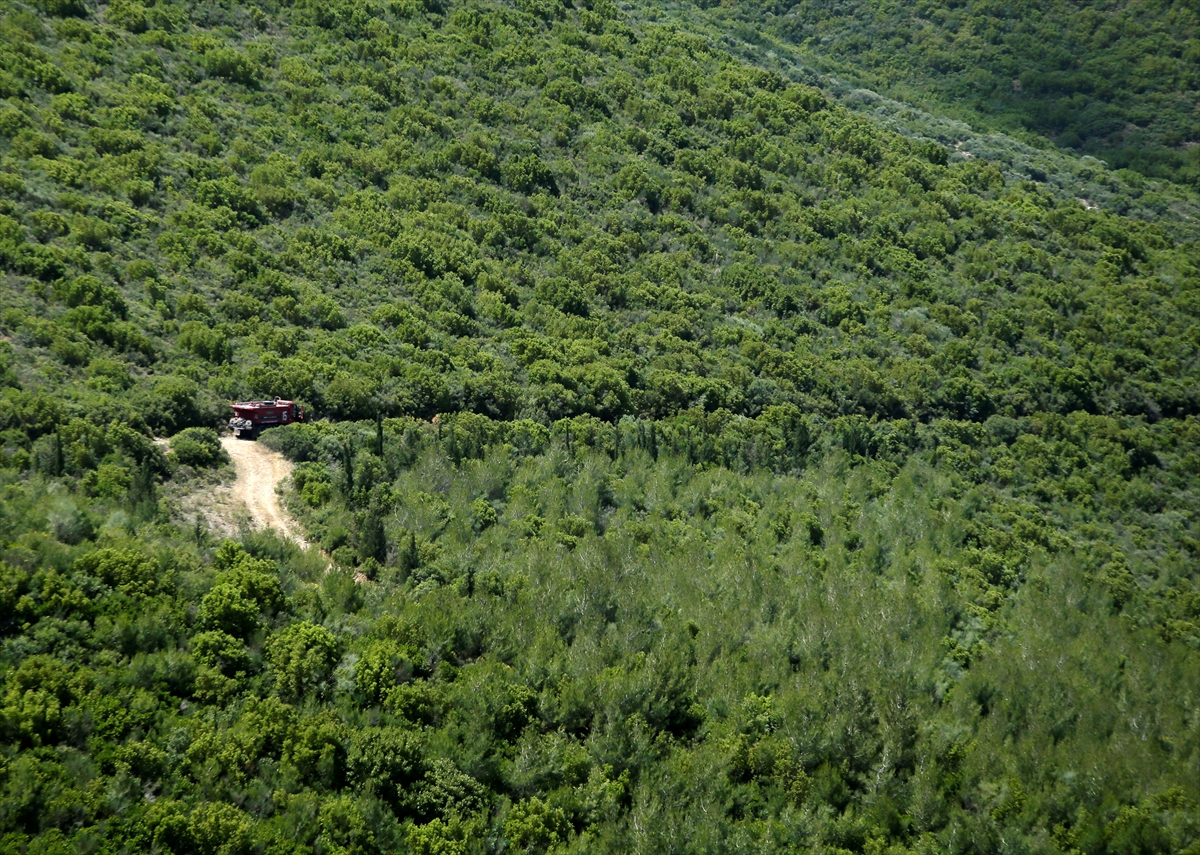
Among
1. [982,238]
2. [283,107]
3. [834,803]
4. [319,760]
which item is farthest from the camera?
[982,238]

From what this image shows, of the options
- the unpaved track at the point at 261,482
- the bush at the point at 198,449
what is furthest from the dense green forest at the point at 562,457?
the unpaved track at the point at 261,482

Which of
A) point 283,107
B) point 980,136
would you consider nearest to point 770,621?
point 283,107

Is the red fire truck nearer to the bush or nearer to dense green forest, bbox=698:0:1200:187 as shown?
the bush

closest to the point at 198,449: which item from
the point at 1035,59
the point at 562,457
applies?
the point at 562,457

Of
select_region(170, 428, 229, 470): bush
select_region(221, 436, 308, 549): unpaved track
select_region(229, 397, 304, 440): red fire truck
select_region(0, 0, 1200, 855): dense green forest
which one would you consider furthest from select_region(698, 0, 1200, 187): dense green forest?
select_region(170, 428, 229, 470): bush

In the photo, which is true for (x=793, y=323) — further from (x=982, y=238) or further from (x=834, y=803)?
(x=834, y=803)
